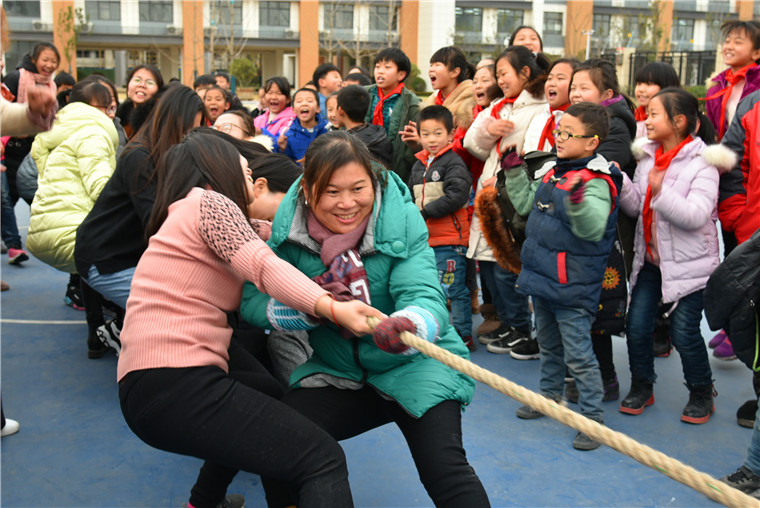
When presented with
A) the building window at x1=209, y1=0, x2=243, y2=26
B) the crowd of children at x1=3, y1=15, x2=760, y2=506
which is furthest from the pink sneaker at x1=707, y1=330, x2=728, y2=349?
the building window at x1=209, y1=0, x2=243, y2=26

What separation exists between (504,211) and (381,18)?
34361 millimetres

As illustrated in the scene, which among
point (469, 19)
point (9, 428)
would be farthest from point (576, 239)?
point (469, 19)

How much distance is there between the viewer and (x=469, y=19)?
119ft

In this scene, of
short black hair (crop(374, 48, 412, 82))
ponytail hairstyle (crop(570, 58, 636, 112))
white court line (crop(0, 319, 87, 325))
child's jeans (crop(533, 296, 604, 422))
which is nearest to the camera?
child's jeans (crop(533, 296, 604, 422))

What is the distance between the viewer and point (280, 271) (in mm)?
1853

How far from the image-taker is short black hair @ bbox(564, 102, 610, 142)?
296 centimetres

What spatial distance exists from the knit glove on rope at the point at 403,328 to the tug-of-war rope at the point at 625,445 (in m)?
0.08

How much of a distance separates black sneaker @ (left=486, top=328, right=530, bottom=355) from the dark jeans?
2.06 meters

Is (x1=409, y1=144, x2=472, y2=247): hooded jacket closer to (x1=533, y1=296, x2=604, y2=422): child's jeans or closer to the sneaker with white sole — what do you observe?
(x1=533, y1=296, x2=604, y2=422): child's jeans

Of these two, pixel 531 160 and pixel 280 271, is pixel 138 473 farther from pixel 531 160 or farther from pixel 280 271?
pixel 531 160

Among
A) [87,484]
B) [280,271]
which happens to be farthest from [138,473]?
[280,271]

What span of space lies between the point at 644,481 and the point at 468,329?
1.63 m

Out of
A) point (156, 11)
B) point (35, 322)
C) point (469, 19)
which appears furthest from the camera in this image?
point (469, 19)

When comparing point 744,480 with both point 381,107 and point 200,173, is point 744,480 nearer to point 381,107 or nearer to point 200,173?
point 200,173
